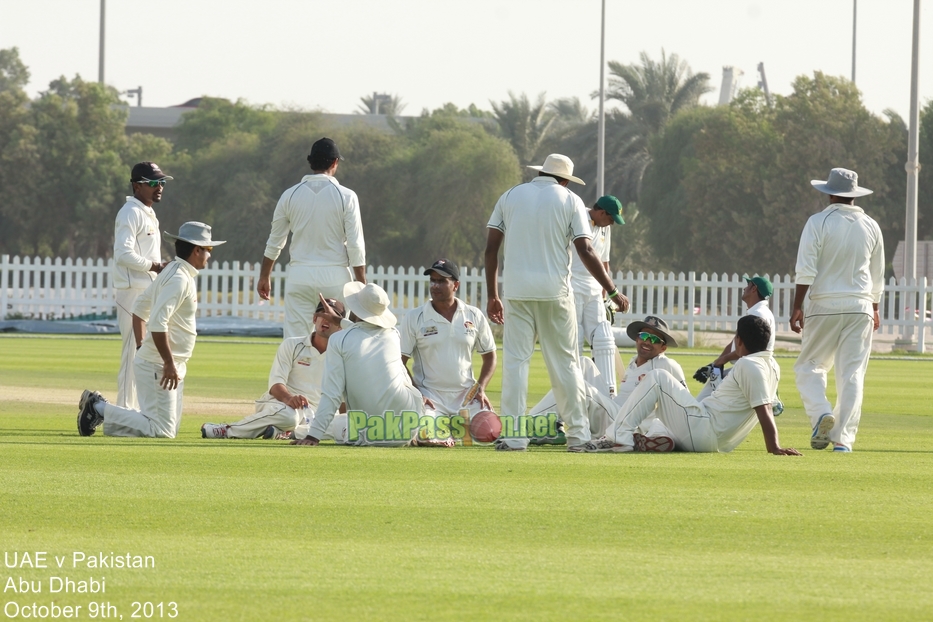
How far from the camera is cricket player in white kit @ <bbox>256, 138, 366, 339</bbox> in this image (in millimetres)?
10430

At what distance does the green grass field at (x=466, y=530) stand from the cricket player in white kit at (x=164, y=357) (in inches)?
8.9

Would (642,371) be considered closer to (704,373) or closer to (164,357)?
(704,373)

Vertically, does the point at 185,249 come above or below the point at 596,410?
above

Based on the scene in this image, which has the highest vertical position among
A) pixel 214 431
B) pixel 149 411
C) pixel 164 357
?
pixel 164 357

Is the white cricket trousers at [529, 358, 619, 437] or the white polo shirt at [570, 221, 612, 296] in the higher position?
the white polo shirt at [570, 221, 612, 296]

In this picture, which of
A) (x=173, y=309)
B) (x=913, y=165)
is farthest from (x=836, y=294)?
(x=913, y=165)

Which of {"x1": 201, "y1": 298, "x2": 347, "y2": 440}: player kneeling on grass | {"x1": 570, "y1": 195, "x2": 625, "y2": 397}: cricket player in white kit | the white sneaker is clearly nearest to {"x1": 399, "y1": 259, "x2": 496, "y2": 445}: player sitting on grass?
{"x1": 201, "y1": 298, "x2": 347, "y2": 440}: player kneeling on grass

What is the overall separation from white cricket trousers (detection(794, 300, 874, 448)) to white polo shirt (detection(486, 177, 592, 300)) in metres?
1.92

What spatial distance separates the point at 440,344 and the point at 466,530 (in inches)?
162

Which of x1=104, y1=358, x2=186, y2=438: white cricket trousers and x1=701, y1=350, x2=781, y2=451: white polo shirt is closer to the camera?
x1=701, y1=350, x2=781, y2=451: white polo shirt

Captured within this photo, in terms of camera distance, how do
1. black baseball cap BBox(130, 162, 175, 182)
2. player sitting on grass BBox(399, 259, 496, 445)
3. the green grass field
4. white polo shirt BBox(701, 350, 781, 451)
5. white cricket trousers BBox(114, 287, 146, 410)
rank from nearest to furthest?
the green grass field → white polo shirt BBox(701, 350, 781, 451) → player sitting on grass BBox(399, 259, 496, 445) → white cricket trousers BBox(114, 287, 146, 410) → black baseball cap BBox(130, 162, 175, 182)

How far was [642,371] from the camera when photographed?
995 cm

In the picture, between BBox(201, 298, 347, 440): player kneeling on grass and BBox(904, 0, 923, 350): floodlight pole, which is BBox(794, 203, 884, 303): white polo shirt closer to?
BBox(201, 298, 347, 440): player kneeling on grass

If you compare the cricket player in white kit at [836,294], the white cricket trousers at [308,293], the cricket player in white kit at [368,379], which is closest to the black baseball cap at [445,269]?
the cricket player in white kit at [368,379]
